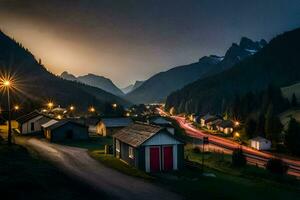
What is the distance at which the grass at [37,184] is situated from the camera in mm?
26328

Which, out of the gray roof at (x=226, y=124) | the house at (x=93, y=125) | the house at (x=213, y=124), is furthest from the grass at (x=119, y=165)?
the house at (x=213, y=124)

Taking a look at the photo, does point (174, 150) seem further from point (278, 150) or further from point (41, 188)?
point (278, 150)

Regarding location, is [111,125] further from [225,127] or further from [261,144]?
[225,127]

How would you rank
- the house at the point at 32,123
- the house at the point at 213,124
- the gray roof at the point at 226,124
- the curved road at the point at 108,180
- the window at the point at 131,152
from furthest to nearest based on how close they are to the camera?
the house at the point at 213,124
the gray roof at the point at 226,124
the house at the point at 32,123
the window at the point at 131,152
the curved road at the point at 108,180

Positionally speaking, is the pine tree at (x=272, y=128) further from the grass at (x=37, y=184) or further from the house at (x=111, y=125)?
the grass at (x=37, y=184)

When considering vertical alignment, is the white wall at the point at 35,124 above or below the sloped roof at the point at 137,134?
below

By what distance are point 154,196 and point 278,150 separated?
75.3m

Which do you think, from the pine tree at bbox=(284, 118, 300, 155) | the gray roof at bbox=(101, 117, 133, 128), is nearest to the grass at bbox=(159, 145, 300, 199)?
the gray roof at bbox=(101, 117, 133, 128)

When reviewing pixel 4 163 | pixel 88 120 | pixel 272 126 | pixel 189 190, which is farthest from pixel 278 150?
pixel 4 163

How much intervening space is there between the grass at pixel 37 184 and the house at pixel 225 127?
114m

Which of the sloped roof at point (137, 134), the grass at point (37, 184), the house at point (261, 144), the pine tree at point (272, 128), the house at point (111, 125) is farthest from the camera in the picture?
the pine tree at point (272, 128)

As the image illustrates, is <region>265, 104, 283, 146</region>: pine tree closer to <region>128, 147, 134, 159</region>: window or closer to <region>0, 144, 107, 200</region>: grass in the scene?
<region>128, 147, 134, 159</region>: window

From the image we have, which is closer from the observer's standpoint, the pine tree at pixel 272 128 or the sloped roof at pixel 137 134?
the sloped roof at pixel 137 134

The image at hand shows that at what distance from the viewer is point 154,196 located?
2906 cm
